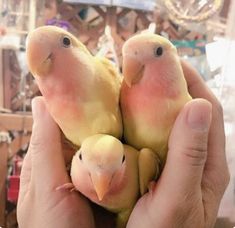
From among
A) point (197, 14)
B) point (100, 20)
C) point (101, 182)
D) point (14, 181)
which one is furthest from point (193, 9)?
point (101, 182)

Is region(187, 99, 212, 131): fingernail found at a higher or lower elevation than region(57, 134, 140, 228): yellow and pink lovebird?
higher

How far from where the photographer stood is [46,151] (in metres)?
0.44

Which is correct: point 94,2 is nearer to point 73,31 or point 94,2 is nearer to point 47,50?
point 73,31

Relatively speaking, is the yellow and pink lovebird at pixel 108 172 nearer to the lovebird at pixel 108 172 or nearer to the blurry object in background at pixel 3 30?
the lovebird at pixel 108 172

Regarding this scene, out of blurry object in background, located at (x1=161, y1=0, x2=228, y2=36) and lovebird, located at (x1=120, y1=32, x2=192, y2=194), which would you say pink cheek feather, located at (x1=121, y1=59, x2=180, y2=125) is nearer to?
lovebird, located at (x1=120, y1=32, x2=192, y2=194)

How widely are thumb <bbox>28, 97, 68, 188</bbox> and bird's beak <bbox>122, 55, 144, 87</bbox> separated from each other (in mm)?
104

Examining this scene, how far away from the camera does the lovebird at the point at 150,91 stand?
0.35 m

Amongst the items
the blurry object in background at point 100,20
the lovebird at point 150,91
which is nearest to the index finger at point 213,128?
the lovebird at point 150,91

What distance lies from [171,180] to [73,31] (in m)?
0.99

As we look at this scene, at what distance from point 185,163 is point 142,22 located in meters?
1.01

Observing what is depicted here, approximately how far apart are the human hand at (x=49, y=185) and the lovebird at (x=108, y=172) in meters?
0.06

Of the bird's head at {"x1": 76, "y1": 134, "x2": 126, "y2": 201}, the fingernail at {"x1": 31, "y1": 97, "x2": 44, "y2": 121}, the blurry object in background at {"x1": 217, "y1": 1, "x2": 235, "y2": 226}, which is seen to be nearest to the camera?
the bird's head at {"x1": 76, "y1": 134, "x2": 126, "y2": 201}

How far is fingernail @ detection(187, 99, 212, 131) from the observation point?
355 millimetres

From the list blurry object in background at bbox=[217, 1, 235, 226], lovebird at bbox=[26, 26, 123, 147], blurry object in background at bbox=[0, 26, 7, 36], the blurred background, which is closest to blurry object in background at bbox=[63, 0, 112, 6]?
the blurred background
